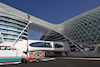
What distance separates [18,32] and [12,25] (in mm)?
3976

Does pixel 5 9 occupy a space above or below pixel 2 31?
above

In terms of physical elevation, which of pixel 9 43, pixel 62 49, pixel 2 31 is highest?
pixel 2 31

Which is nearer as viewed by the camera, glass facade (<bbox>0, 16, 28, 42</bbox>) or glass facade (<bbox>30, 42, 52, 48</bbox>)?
glass facade (<bbox>0, 16, 28, 42</bbox>)

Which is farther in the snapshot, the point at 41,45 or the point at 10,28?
the point at 41,45

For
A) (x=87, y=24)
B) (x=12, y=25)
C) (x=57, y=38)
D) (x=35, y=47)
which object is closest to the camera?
Answer: (x=12, y=25)

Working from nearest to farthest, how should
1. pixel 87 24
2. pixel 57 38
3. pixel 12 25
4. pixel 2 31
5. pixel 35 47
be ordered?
pixel 2 31, pixel 12 25, pixel 87 24, pixel 35 47, pixel 57 38

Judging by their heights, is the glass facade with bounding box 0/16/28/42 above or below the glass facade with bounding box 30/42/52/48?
above

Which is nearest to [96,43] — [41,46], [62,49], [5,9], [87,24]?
[87,24]

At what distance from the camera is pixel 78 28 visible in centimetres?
4641

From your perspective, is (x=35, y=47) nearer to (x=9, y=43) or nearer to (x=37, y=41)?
(x=37, y=41)

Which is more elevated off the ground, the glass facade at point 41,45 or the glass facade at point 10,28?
the glass facade at point 10,28

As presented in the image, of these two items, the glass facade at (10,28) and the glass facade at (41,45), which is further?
the glass facade at (41,45)

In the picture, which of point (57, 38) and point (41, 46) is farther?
point (57, 38)

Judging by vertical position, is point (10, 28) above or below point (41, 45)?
above
